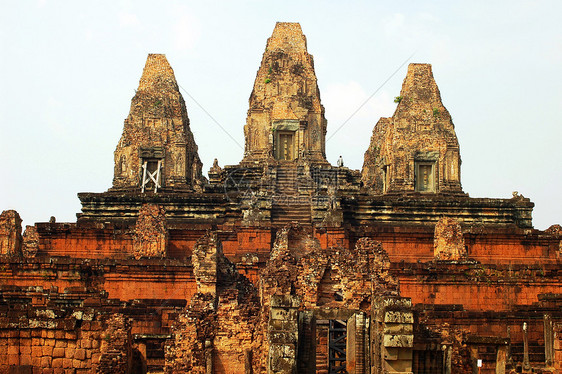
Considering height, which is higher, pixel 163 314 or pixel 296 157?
pixel 296 157

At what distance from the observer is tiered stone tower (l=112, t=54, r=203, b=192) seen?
38.1 m

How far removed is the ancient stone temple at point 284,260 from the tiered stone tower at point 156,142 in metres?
0.06

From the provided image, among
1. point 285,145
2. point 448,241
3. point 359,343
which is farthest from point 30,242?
point 359,343

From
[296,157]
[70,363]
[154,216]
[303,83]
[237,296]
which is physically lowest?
[70,363]

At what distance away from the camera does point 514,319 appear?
22125mm

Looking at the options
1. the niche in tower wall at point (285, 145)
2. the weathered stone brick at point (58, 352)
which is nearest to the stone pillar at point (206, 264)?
the weathered stone brick at point (58, 352)

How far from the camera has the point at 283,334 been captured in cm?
1487

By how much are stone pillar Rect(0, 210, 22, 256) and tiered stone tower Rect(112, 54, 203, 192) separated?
409 inches

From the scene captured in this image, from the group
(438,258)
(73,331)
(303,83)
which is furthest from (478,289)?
(303,83)

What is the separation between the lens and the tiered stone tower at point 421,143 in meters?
37.5

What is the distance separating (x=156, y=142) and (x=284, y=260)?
22.0 metres

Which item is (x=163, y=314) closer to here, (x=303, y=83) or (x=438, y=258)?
(x=438, y=258)

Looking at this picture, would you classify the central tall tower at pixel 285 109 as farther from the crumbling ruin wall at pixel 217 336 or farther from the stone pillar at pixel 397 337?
the stone pillar at pixel 397 337

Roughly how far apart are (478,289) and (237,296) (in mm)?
9910
